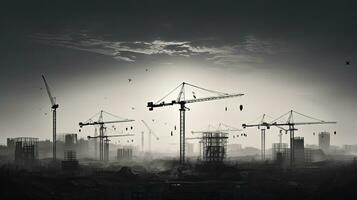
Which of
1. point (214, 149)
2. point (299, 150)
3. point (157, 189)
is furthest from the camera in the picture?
point (299, 150)

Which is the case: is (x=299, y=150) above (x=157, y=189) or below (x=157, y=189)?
below

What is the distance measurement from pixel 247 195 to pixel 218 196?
695 centimetres

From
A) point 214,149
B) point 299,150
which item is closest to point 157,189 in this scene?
point 214,149

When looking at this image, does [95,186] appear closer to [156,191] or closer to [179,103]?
[156,191]

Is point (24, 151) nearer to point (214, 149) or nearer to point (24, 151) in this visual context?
point (24, 151)

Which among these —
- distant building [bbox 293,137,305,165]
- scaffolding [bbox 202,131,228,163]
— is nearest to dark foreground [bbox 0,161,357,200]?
scaffolding [bbox 202,131,228,163]

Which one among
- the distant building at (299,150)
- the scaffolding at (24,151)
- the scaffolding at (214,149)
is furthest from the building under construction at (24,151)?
the distant building at (299,150)

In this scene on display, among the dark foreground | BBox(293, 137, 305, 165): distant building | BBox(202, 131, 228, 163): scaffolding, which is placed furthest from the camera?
BBox(293, 137, 305, 165): distant building

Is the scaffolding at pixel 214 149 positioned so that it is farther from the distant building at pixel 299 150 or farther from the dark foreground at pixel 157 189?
the distant building at pixel 299 150

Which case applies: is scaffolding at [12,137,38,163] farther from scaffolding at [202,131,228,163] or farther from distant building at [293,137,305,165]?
distant building at [293,137,305,165]

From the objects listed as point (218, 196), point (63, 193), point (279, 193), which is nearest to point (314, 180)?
point (279, 193)

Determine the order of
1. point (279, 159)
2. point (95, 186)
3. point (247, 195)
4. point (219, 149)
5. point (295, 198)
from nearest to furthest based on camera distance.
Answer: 1. point (247, 195)
2. point (295, 198)
3. point (95, 186)
4. point (219, 149)
5. point (279, 159)

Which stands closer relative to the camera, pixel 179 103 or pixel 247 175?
pixel 247 175

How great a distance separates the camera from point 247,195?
6519 cm
